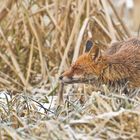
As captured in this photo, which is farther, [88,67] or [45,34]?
[45,34]

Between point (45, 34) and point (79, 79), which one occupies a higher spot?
point (45, 34)

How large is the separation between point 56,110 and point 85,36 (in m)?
2.13

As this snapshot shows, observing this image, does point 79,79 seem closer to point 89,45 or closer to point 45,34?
point 89,45

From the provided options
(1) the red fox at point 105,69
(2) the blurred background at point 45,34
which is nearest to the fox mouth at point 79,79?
(1) the red fox at point 105,69

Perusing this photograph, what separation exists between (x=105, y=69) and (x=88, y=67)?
0.14 m

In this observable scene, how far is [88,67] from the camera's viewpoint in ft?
15.3

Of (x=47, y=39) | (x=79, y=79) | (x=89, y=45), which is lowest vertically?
(x=79, y=79)

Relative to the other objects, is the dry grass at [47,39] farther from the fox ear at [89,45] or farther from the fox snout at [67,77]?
the fox ear at [89,45]

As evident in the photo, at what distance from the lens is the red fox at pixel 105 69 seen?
4.64m

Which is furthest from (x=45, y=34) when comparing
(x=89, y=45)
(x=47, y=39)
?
(x=89, y=45)

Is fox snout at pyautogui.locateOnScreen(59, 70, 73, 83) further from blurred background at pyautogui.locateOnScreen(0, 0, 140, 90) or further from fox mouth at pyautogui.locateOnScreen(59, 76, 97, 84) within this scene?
blurred background at pyautogui.locateOnScreen(0, 0, 140, 90)

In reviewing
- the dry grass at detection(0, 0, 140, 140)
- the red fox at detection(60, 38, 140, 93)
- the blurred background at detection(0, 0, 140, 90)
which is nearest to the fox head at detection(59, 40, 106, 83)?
the red fox at detection(60, 38, 140, 93)

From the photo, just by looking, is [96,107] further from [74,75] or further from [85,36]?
[85,36]

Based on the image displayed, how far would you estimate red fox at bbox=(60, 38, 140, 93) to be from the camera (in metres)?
4.64
